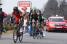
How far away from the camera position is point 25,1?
24297 mm

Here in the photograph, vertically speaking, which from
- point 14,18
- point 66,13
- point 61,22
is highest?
point 14,18

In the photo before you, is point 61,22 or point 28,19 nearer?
point 28,19

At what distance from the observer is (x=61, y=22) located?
34.2 meters

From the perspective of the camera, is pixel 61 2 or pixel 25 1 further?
pixel 61 2

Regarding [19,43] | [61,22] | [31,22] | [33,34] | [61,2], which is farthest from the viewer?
[61,2]

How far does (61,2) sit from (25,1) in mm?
74852

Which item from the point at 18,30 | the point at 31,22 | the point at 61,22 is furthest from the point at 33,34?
the point at 61,22

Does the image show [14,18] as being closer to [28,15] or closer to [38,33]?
[38,33]

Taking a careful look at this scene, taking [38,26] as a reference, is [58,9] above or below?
below

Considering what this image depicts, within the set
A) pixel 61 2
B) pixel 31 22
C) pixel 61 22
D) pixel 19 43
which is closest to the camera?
pixel 19 43

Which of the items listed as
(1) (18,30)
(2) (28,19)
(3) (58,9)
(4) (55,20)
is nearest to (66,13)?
(3) (58,9)

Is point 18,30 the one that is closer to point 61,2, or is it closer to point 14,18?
point 14,18

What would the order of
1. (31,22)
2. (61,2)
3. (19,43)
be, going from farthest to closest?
(61,2) → (31,22) → (19,43)

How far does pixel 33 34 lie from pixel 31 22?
2.21 m
